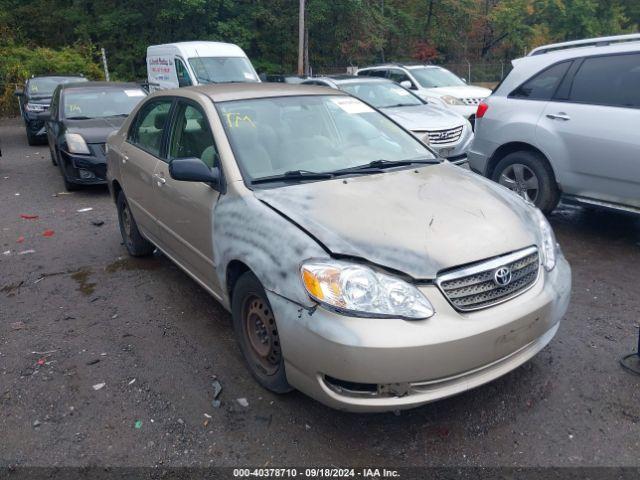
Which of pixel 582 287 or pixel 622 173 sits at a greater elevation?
pixel 622 173

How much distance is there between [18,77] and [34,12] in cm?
987

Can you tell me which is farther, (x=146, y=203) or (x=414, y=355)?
(x=146, y=203)

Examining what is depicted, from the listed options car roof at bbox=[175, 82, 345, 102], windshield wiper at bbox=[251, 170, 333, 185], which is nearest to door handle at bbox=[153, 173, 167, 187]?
car roof at bbox=[175, 82, 345, 102]

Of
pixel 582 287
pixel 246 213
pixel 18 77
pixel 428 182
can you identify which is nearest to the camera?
pixel 246 213

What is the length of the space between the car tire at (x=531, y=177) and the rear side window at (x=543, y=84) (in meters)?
0.62

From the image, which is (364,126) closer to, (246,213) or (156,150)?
(246,213)

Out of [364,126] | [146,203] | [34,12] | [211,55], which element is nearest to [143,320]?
[146,203]

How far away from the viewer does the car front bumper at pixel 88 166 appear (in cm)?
838

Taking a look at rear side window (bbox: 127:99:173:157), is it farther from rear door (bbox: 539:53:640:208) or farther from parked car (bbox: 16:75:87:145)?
parked car (bbox: 16:75:87:145)

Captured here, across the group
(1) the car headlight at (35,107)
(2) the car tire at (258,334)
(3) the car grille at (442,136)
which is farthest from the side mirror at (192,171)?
(1) the car headlight at (35,107)

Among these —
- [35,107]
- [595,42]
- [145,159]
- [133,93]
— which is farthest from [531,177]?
[35,107]

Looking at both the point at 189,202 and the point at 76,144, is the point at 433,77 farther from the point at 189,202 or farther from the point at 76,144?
the point at 189,202

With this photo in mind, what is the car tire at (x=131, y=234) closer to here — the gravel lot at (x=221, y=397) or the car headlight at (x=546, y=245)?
the gravel lot at (x=221, y=397)

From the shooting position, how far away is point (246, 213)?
3.22m
